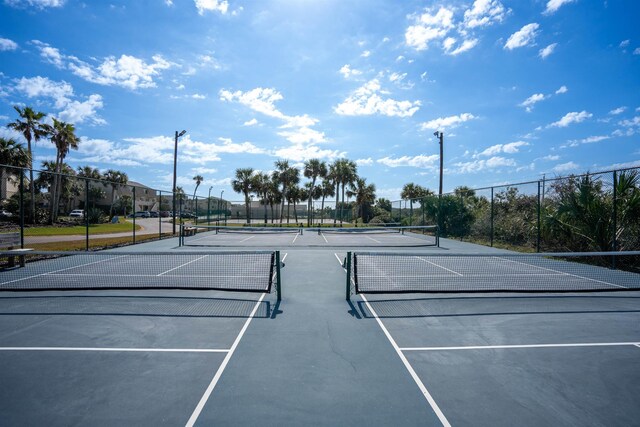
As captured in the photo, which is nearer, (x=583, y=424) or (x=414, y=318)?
(x=583, y=424)

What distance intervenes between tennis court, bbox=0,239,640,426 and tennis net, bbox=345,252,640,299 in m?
0.20

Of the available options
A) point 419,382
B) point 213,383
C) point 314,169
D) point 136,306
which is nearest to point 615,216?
point 419,382

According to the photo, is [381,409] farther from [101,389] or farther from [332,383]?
[101,389]

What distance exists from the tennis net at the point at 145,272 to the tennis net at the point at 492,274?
3.12 metres

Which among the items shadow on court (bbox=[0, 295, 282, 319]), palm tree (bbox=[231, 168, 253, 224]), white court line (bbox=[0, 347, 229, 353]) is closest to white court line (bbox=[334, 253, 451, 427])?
shadow on court (bbox=[0, 295, 282, 319])

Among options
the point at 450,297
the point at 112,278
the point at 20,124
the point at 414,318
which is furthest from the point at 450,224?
the point at 20,124

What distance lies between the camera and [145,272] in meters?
11.1

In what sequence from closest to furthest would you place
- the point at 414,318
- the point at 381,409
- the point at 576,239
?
the point at 381,409 → the point at 414,318 → the point at 576,239

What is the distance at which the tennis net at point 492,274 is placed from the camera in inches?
346

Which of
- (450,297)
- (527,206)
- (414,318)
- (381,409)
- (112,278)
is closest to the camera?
(381,409)

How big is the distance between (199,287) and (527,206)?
1831 centimetres

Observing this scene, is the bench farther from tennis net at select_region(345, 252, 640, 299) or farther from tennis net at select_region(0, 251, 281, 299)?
tennis net at select_region(345, 252, 640, 299)

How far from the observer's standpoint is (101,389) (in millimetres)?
4062

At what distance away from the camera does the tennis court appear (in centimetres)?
367
